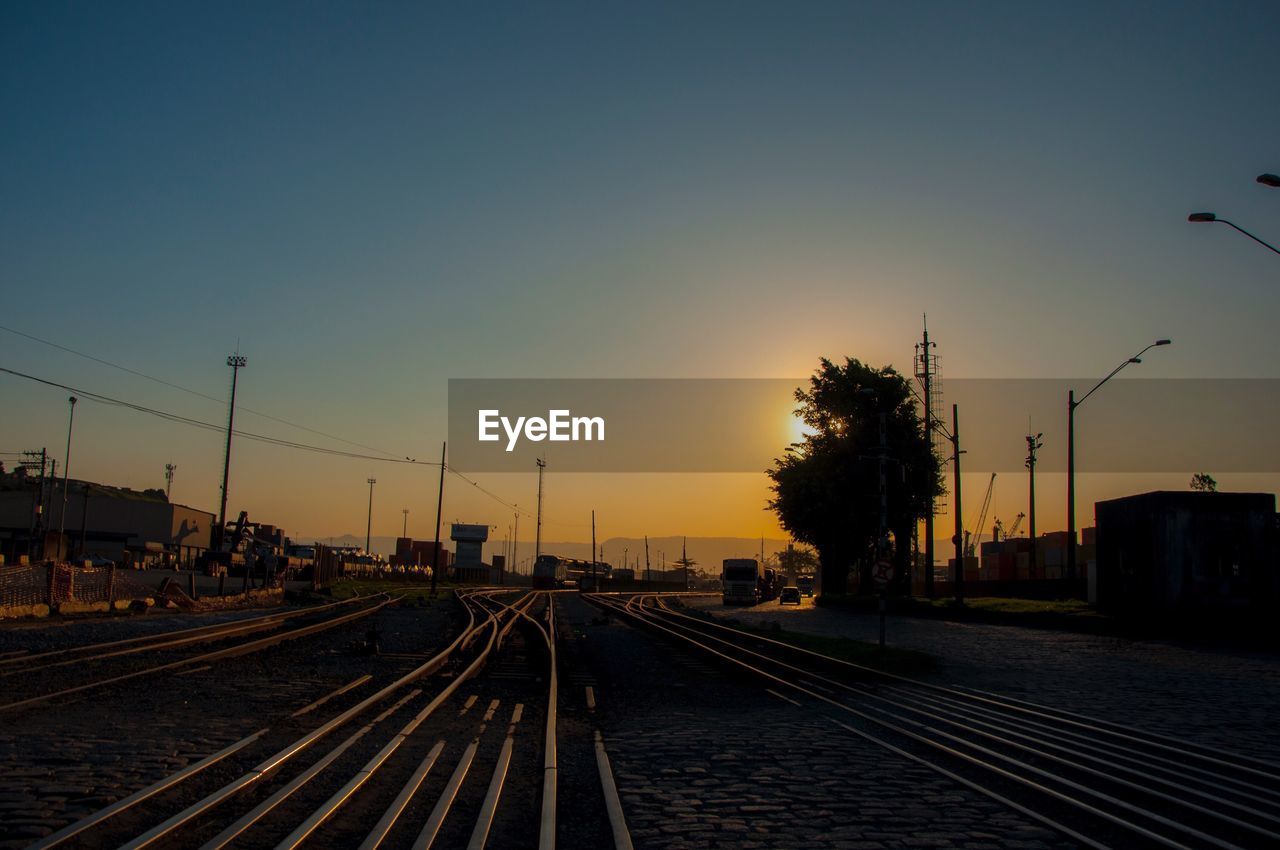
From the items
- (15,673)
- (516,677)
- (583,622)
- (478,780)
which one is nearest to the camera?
(478,780)

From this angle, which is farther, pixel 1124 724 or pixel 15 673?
pixel 15 673

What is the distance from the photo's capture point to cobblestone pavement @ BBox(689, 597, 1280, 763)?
46.5 ft

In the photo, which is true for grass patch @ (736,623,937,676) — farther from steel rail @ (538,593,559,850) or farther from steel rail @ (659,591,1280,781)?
steel rail @ (538,593,559,850)

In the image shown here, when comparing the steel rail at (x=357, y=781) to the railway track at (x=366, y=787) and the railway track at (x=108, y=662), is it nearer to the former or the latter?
the railway track at (x=366, y=787)

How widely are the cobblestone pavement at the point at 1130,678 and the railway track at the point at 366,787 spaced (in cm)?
888

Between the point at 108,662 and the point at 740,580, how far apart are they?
5819cm

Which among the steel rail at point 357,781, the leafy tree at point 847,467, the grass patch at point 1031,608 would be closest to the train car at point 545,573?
the leafy tree at point 847,467

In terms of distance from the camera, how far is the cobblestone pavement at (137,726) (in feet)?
25.7

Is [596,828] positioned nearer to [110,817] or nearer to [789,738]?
[110,817]

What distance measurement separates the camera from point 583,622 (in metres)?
41.1

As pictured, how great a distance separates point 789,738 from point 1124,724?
5294mm

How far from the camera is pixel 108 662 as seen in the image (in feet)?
60.6

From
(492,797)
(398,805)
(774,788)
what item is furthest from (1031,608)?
(398,805)

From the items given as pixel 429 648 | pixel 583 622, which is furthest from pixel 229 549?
pixel 429 648
